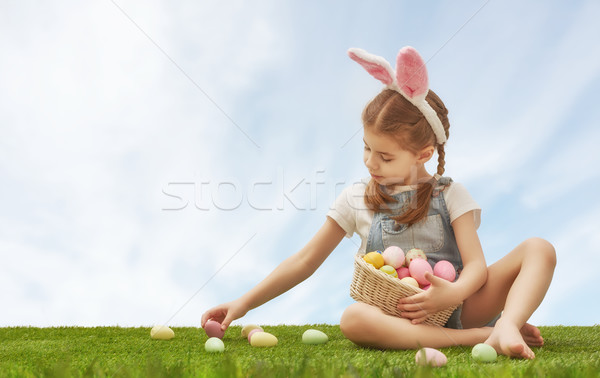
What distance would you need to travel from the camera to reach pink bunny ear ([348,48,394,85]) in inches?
Result: 101

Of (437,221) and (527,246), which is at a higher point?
(437,221)

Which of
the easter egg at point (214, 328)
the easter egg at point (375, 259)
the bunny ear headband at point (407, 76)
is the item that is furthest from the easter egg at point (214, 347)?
the bunny ear headband at point (407, 76)

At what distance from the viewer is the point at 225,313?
2.78 metres

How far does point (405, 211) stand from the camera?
2572 mm

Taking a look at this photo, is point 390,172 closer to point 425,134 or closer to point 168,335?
point 425,134

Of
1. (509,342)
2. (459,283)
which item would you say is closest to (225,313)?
(459,283)

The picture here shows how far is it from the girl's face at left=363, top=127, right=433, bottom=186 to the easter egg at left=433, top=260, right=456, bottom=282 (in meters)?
0.40

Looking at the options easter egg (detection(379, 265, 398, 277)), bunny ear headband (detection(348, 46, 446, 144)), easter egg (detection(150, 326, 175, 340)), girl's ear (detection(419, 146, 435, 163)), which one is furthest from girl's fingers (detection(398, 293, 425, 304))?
easter egg (detection(150, 326, 175, 340))

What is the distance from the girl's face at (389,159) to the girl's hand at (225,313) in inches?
35.8

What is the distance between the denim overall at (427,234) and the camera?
2.54 meters

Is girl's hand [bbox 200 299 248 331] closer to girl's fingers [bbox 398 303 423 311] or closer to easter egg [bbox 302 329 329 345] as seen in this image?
easter egg [bbox 302 329 329 345]

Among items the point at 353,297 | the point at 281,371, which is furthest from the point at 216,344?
the point at 281,371

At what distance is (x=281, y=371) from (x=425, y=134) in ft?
4.76

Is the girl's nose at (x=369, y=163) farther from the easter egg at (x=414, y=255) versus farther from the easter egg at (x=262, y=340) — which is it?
the easter egg at (x=262, y=340)
